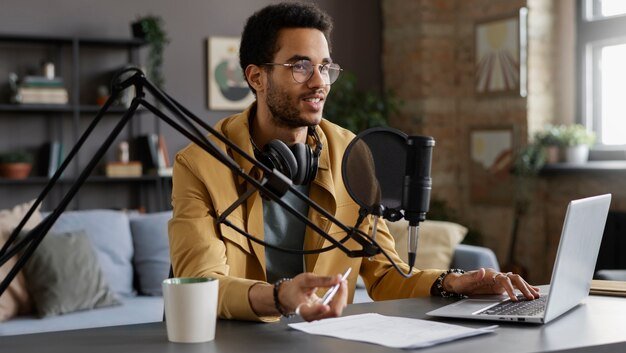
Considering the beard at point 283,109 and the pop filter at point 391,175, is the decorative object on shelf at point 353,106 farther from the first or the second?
the pop filter at point 391,175

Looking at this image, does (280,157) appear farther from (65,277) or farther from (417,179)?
(65,277)

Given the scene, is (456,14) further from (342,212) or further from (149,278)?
(342,212)

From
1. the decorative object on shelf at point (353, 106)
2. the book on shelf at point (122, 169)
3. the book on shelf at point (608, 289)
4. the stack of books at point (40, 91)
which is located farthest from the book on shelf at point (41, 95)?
the book on shelf at point (608, 289)

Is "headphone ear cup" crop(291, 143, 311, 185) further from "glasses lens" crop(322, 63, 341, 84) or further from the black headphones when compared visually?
"glasses lens" crop(322, 63, 341, 84)

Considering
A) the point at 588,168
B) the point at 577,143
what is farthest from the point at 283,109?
the point at 577,143

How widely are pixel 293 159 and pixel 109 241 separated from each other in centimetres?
266

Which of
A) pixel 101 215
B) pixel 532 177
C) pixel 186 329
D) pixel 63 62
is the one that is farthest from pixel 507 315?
pixel 63 62

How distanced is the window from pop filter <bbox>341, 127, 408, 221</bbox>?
14.0 feet

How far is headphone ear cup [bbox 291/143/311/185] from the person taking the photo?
1.82 metres

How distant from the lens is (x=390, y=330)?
4.72 feet

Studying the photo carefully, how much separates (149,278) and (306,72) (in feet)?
8.31

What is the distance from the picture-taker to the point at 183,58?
598cm

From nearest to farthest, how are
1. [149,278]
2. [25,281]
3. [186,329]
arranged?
[186,329] → [25,281] → [149,278]

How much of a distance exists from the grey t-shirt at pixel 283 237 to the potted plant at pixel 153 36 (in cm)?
357
